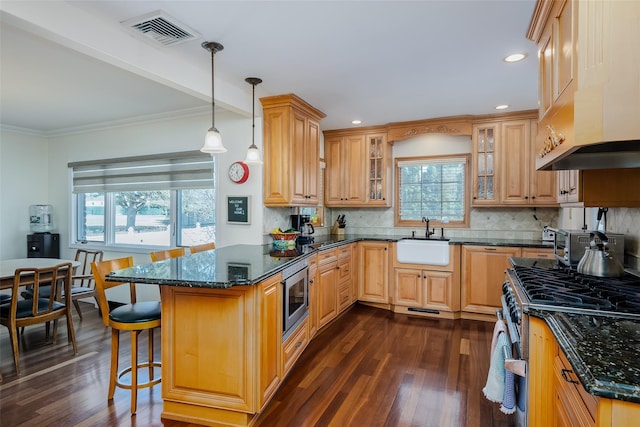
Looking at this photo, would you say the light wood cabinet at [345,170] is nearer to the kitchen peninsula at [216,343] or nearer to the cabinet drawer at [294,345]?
the cabinet drawer at [294,345]

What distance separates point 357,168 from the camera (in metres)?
4.85

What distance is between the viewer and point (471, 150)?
4.38 meters

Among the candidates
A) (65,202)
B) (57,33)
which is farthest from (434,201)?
(65,202)

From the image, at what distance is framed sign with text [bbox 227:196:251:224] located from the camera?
11.8ft

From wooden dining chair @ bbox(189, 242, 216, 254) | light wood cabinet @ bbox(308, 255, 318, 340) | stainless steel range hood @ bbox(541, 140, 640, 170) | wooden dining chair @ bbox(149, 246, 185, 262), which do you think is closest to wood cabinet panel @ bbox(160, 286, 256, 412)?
wooden dining chair @ bbox(149, 246, 185, 262)

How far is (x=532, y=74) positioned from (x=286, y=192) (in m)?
2.44

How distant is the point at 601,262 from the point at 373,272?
2708mm

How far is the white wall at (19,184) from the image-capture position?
473 cm

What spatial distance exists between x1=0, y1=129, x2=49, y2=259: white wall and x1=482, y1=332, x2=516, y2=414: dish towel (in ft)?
19.2

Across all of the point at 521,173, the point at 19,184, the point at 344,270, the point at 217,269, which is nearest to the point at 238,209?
the point at 344,270

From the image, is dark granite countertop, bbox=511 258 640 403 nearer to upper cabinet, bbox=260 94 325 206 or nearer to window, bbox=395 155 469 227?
upper cabinet, bbox=260 94 325 206

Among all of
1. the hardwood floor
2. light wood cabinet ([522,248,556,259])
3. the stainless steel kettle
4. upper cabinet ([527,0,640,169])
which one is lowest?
the hardwood floor

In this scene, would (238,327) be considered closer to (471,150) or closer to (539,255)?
(539,255)

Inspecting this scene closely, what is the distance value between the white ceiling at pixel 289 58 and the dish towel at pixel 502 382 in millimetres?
1906
